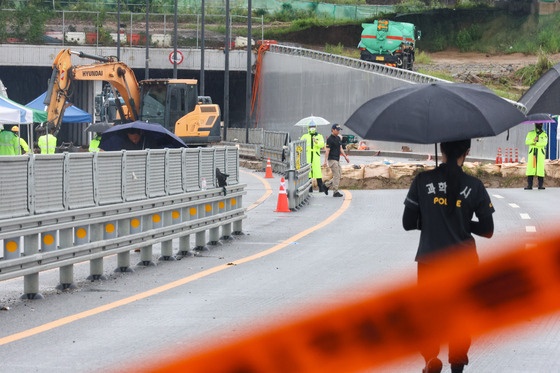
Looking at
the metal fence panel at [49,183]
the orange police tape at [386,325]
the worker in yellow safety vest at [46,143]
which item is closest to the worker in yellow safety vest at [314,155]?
the worker in yellow safety vest at [46,143]

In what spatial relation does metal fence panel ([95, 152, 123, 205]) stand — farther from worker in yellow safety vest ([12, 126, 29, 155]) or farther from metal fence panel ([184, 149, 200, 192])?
worker in yellow safety vest ([12, 126, 29, 155])

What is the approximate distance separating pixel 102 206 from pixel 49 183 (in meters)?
1.04

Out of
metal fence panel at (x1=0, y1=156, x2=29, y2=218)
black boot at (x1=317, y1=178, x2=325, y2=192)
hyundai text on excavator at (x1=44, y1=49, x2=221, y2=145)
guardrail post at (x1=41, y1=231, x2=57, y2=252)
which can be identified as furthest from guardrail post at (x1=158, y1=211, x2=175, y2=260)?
hyundai text on excavator at (x1=44, y1=49, x2=221, y2=145)

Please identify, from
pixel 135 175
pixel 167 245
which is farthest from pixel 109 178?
pixel 167 245

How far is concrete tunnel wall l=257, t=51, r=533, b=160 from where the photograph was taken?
59156 millimetres

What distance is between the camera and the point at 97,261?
11.9 meters

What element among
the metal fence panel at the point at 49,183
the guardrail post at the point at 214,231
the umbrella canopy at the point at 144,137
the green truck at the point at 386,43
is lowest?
the guardrail post at the point at 214,231

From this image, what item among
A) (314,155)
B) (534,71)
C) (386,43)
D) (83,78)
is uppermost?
(386,43)

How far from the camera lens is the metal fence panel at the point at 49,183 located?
1053cm

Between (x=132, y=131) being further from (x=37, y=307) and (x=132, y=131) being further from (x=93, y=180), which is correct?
(x=37, y=307)

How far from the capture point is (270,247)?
50.9 ft

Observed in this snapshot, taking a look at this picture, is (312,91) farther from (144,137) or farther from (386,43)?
(144,137)

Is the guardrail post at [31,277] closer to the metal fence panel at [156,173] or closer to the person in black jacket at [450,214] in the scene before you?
the metal fence panel at [156,173]

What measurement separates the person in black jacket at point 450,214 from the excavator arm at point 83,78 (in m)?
25.8
